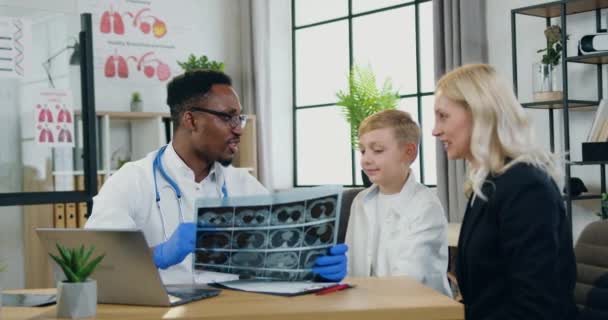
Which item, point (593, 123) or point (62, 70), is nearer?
point (593, 123)

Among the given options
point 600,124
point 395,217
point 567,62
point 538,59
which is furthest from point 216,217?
point 538,59

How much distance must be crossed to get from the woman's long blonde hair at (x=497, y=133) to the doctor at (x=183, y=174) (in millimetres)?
958

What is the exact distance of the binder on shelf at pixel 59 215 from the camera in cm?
538

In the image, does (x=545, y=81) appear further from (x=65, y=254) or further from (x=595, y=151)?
(x=65, y=254)

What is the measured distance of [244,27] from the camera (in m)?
7.12

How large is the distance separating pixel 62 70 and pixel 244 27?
2.65m

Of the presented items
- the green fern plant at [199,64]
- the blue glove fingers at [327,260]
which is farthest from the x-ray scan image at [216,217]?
the green fern plant at [199,64]

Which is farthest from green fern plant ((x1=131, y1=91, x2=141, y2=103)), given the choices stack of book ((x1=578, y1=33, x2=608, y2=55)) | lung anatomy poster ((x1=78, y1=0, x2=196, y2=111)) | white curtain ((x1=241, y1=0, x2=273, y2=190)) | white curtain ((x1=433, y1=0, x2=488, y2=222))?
stack of book ((x1=578, y1=33, x2=608, y2=55))

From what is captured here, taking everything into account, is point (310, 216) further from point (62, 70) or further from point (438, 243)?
point (62, 70)

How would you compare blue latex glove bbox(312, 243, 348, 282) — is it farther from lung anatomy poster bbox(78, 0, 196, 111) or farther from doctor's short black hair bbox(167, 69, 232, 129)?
lung anatomy poster bbox(78, 0, 196, 111)

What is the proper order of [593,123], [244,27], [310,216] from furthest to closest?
[244,27]
[593,123]
[310,216]

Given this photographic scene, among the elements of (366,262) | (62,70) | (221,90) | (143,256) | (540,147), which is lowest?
(366,262)

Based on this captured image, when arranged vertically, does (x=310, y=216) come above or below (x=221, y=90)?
below

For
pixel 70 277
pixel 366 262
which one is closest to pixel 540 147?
A: pixel 366 262
